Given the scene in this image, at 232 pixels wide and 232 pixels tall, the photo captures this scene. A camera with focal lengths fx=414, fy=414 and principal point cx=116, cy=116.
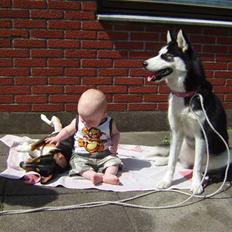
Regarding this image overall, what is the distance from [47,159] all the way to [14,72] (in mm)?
1582

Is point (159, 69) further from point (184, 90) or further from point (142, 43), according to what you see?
point (142, 43)

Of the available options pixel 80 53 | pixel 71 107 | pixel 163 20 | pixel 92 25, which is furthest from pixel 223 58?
pixel 71 107

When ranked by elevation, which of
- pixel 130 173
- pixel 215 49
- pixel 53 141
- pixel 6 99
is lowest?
pixel 130 173

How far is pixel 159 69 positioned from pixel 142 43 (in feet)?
5.99

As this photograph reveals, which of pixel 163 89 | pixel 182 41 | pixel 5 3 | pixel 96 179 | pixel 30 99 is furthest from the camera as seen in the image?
pixel 163 89

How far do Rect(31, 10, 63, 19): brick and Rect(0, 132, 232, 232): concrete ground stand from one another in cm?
209

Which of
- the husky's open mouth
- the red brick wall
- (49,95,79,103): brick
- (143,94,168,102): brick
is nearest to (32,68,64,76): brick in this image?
the red brick wall

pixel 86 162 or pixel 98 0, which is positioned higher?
pixel 98 0

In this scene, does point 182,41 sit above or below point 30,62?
above

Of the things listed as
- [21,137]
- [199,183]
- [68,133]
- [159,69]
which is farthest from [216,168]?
[21,137]

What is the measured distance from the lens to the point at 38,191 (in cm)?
357

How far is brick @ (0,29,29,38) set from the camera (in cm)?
488

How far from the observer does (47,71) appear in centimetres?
507

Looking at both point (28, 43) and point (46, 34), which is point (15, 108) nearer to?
point (28, 43)
